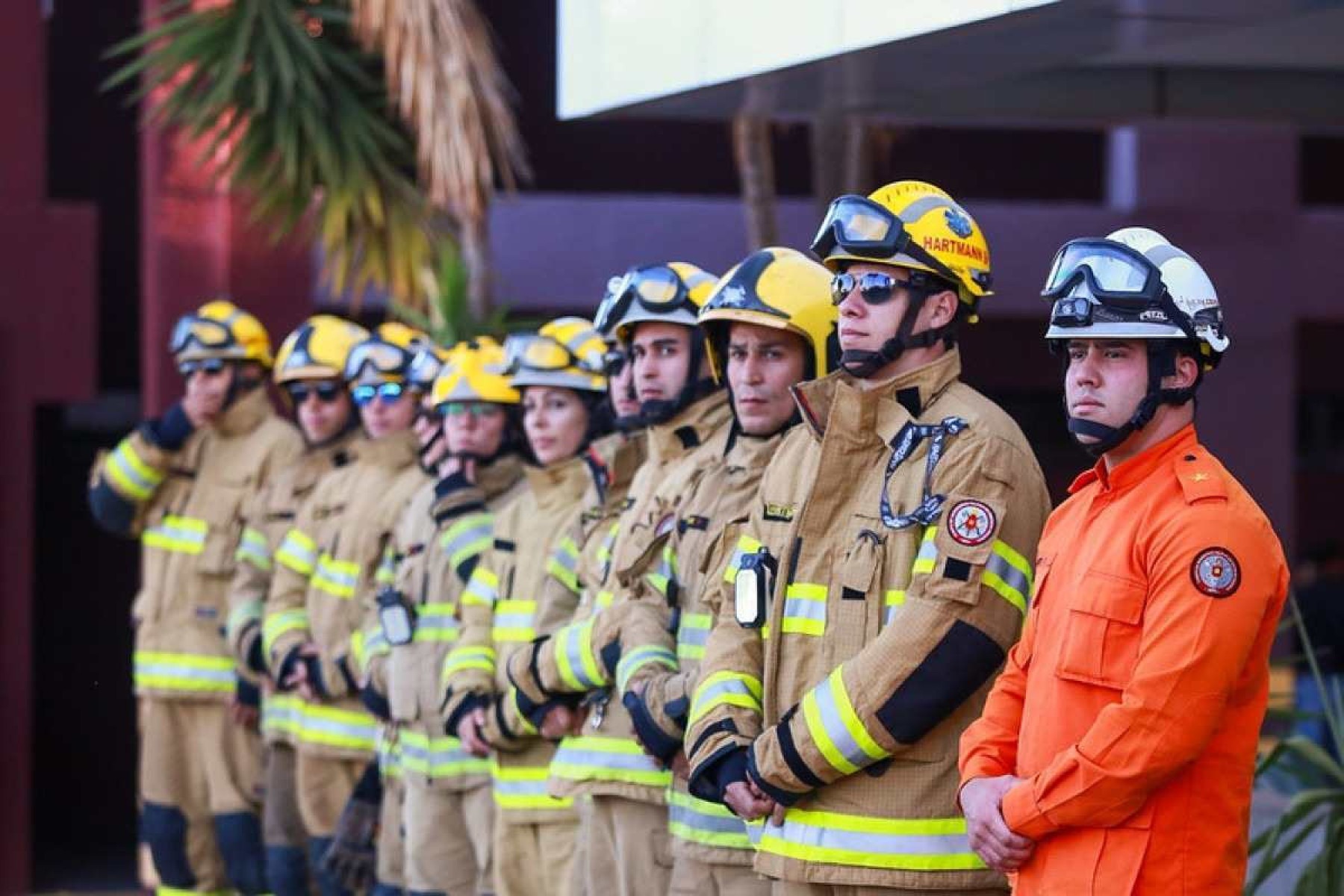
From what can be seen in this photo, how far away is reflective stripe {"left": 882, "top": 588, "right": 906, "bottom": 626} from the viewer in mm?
5172

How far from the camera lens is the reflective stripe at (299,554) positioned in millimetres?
9805

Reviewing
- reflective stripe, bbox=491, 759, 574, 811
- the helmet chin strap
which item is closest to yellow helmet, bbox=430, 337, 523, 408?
reflective stripe, bbox=491, 759, 574, 811

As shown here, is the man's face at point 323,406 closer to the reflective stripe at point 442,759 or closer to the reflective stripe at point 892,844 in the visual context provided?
the reflective stripe at point 442,759

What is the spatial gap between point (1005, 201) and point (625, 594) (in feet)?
32.2

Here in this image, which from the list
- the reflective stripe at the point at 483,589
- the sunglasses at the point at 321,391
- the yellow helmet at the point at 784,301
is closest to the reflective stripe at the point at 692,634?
the yellow helmet at the point at 784,301

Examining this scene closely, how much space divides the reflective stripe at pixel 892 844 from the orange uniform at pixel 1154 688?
0.45 metres

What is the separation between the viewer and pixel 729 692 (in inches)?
216

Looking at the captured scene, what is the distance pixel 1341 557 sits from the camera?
12039mm

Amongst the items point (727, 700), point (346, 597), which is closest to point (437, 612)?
point (346, 597)

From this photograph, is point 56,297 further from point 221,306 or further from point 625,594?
point 625,594

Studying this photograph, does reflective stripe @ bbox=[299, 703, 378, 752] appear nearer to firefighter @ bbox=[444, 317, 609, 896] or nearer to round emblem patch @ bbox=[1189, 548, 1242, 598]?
firefighter @ bbox=[444, 317, 609, 896]

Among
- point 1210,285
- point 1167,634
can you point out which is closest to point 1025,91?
point 1210,285

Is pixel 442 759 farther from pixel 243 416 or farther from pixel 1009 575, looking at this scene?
pixel 1009 575

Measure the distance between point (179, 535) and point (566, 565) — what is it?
3813 mm
